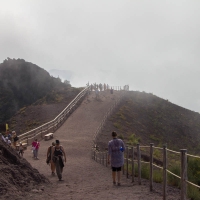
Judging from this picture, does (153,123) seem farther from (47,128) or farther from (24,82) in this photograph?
(24,82)

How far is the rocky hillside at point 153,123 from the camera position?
39.6 metres

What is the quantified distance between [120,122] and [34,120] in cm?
1099

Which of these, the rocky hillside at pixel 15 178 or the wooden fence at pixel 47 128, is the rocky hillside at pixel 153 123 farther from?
the rocky hillside at pixel 15 178

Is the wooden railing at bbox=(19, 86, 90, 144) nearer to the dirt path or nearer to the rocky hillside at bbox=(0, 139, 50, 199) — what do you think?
the dirt path

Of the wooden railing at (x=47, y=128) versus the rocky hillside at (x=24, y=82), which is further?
the rocky hillside at (x=24, y=82)

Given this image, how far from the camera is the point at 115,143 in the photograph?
36.4 ft

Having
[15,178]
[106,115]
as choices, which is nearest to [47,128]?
[106,115]

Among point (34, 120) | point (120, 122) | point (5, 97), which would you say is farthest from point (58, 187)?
point (5, 97)

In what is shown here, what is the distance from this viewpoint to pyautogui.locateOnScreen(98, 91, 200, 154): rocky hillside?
39.6 m

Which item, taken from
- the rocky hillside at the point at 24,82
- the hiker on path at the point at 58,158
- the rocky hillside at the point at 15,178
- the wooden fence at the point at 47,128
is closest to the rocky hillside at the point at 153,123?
the wooden fence at the point at 47,128

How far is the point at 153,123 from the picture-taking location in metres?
49.2

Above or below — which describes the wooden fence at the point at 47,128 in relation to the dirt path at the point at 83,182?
above

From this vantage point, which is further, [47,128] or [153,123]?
[153,123]

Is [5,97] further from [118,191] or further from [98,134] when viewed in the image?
[118,191]
